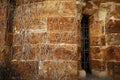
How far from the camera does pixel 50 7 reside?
197 inches

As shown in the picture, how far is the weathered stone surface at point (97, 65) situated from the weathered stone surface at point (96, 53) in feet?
0.42

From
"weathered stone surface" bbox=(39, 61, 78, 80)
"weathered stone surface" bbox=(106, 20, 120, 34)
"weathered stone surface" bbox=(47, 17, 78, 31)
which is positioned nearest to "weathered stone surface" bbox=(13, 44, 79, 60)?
"weathered stone surface" bbox=(39, 61, 78, 80)

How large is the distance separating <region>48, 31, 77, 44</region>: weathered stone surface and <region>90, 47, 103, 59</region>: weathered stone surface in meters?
1.02

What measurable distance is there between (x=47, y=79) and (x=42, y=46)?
2.50 ft

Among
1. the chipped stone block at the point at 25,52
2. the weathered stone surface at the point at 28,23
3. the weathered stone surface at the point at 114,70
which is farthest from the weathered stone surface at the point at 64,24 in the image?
the weathered stone surface at the point at 114,70

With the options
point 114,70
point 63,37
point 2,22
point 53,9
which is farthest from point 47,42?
point 114,70

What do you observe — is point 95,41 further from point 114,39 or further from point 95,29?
point 114,39

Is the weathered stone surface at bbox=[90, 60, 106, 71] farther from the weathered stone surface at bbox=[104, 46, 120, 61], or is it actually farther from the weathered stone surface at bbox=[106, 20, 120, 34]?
the weathered stone surface at bbox=[106, 20, 120, 34]

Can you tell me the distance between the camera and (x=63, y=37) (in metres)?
4.91

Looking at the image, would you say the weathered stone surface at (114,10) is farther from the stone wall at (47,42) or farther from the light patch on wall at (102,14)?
the stone wall at (47,42)

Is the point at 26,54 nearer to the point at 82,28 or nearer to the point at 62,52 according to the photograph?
the point at 62,52

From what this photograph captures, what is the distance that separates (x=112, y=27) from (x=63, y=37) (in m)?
1.46

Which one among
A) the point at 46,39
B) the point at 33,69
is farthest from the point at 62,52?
the point at 33,69

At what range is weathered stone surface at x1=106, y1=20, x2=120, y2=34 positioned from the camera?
555 cm
